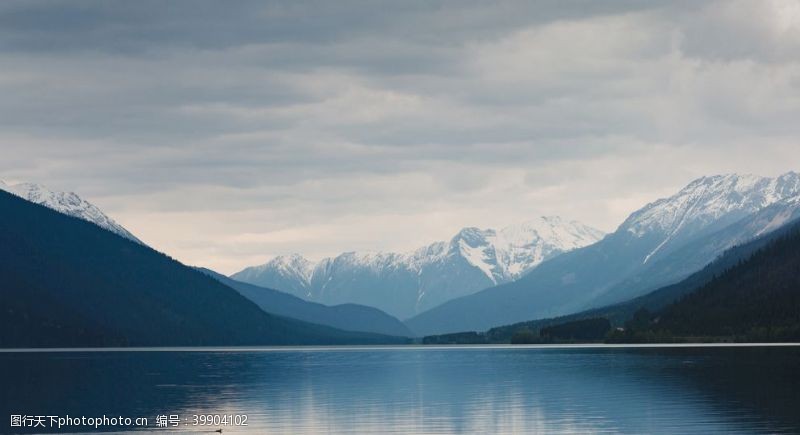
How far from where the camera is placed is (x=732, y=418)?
355 feet

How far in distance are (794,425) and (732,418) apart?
8.84 m

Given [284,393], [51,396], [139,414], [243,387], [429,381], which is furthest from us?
[429,381]

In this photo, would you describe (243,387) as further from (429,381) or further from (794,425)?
(794,425)

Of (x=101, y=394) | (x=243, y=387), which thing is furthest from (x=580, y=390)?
(x=101, y=394)

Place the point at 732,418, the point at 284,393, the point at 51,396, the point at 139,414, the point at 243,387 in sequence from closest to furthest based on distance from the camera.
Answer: the point at 732,418
the point at 139,414
the point at 51,396
the point at 284,393
the point at 243,387

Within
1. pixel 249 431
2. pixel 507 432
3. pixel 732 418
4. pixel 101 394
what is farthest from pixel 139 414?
pixel 732 418

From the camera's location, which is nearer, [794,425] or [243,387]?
[794,425]

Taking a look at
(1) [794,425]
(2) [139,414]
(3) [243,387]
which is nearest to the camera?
(1) [794,425]

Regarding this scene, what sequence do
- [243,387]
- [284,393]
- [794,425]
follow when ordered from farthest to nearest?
[243,387] → [284,393] → [794,425]

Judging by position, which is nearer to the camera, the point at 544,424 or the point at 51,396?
the point at 544,424

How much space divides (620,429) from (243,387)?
7483cm

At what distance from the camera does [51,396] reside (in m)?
141

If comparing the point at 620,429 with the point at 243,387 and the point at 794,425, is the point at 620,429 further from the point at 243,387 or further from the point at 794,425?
the point at 243,387

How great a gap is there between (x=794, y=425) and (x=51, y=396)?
85695 mm
